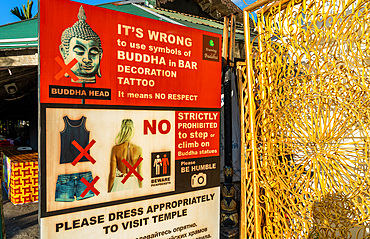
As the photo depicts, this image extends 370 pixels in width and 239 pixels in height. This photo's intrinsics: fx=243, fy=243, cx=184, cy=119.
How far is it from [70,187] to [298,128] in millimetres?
2224

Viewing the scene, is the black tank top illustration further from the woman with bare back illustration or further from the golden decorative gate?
the golden decorative gate

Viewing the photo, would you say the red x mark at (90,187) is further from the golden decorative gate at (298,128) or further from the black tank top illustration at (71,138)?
the golden decorative gate at (298,128)

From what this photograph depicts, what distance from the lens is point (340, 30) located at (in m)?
2.12

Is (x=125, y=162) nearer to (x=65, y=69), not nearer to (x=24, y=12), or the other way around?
(x=65, y=69)

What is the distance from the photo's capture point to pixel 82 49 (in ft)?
6.40

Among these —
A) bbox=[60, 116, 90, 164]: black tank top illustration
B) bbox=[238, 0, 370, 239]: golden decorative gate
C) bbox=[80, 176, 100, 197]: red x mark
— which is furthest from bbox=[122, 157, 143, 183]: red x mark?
bbox=[238, 0, 370, 239]: golden decorative gate

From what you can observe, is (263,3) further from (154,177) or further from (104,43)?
(154,177)

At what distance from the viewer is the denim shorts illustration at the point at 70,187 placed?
1.84 meters

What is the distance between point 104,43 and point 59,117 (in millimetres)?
710

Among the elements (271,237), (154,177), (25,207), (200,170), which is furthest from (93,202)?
(25,207)

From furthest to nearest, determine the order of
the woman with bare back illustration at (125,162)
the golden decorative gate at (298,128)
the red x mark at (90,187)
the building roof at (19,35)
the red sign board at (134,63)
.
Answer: the building roof at (19,35) → the golden decorative gate at (298,128) → the woman with bare back illustration at (125,162) → the red x mark at (90,187) → the red sign board at (134,63)

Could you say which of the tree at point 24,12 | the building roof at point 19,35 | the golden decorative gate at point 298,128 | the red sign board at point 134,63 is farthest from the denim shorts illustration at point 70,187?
the tree at point 24,12


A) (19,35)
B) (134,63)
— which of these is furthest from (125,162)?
(19,35)

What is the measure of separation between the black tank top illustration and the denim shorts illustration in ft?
0.39
